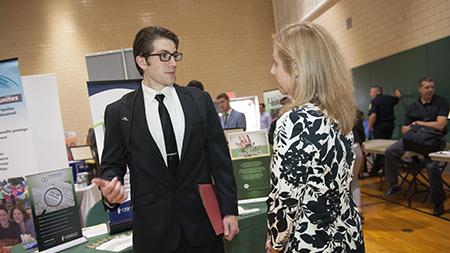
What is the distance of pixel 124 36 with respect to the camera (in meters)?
9.96

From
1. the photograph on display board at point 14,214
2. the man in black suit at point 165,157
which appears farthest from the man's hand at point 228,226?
the photograph on display board at point 14,214

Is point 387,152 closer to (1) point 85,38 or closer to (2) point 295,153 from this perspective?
(2) point 295,153

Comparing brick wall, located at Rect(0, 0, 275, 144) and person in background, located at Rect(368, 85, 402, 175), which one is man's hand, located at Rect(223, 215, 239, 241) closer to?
person in background, located at Rect(368, 85, 402, 175)

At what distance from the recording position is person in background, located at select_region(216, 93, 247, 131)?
6.12 meters

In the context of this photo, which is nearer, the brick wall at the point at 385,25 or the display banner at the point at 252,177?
the display banner at the point at 252,177

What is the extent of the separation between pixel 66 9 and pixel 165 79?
367 inches

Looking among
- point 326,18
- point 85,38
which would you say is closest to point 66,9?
point 85,38

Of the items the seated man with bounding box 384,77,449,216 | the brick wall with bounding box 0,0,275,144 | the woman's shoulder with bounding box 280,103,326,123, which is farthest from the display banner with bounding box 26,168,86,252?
the brick wall with bounding box 0,0,275,144

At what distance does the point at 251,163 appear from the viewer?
8.26ft

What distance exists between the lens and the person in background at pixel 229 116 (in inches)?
241

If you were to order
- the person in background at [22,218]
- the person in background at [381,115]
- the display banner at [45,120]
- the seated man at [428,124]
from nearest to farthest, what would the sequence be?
the person in background at [22,218] → the display banner at [45,120] → the seated man at [428,124] → the person in background at [381,115]

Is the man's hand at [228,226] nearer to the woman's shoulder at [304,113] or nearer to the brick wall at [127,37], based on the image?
the woman's shoulder at [304,113]

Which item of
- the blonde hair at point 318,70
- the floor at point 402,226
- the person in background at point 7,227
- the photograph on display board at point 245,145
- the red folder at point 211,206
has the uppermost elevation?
the blonde hair at point 318,70

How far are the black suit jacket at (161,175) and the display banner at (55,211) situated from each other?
492 millimetres
